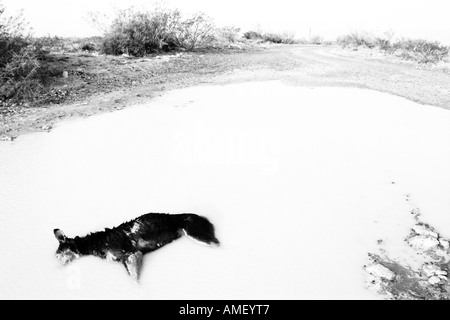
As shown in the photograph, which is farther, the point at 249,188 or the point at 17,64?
the point at 17,64

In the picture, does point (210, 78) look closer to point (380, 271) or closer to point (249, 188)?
point (249, 188)

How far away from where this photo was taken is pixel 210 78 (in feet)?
30.6

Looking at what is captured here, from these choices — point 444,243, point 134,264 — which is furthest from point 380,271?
point 134,264

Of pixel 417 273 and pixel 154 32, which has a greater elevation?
pixel 154 32

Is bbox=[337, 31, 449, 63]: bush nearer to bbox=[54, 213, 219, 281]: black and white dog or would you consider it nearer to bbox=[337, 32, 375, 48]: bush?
bbox=[337, 32, 375, 48]: bush

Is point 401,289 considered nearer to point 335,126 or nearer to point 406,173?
point 406,173

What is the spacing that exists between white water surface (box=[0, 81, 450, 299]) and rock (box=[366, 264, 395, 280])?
0.10m

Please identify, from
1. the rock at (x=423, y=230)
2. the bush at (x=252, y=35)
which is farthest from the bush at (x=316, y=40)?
the rock at (x=423, y=230)

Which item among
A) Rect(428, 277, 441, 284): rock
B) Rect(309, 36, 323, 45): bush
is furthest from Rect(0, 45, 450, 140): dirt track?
Rect(309, 36, 323, 45): bush

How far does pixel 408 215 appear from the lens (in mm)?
3770

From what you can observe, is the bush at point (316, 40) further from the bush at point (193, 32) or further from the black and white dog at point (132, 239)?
the black and white dog at point (132, 239)

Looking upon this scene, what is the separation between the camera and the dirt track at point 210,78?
6629 mm

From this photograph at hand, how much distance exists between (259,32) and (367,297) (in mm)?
23202

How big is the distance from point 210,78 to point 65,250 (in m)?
6.99
